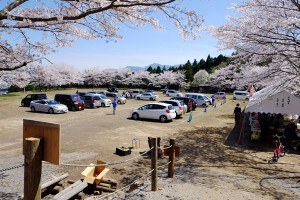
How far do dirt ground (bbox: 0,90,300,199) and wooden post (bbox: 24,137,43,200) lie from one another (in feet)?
9.78

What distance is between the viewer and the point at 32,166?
3248 millimetres

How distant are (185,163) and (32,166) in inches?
271

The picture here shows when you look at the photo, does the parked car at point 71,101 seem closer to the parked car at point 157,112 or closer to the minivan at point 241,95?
the parked car at point 157,112

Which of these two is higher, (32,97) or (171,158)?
(32,97)

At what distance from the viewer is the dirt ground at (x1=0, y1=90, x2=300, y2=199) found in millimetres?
6629

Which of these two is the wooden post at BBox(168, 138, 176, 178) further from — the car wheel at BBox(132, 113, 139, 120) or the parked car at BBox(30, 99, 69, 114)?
the parked car at BBox(30, 99, 69, 114)

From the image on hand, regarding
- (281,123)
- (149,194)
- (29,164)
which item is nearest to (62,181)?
(149,194)

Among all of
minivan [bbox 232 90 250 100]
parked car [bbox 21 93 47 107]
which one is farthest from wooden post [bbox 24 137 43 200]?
minivan [bbox 232 90 250 100]

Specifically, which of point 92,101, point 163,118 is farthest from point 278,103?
point 92,101

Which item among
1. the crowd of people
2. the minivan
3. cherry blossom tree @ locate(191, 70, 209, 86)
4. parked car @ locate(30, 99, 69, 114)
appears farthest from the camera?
cherry blossom tree @ locate(191, 70, 209, 86)

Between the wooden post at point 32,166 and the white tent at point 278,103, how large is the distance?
1192 cm

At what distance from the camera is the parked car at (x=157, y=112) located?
64.4ft

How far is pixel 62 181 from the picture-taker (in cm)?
712

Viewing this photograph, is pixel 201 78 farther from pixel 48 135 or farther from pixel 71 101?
pixel 48 135
